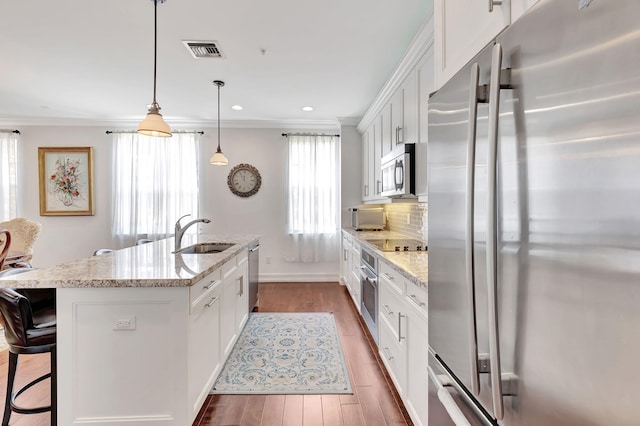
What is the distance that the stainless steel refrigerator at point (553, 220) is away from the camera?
456mm

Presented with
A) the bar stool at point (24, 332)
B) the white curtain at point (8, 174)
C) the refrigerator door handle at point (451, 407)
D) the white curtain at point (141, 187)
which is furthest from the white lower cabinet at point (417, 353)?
the white curtain at point (8, 174)

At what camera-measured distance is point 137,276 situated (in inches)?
65.1

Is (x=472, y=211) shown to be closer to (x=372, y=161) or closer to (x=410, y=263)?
(x=410, y=263)

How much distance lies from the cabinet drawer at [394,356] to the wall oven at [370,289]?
21 centimetres

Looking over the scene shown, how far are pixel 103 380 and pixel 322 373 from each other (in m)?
1.44

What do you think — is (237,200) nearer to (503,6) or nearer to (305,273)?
(305,273)

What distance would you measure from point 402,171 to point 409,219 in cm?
127

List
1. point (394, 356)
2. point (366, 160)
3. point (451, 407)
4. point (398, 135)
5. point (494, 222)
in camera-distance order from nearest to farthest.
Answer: point (494, 222) → point (451, 407) → point (394, 356) → point (398, 135) → point (366, 160)

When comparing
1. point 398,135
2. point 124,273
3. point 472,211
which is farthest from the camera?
point 398,135

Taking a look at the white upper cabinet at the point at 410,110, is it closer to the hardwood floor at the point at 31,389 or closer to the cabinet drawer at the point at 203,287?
the cabinet drawer at the point at 203,287

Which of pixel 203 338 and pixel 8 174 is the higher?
pixel 8 174

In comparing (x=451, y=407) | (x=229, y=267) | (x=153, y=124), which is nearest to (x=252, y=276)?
(x=229, y=267)

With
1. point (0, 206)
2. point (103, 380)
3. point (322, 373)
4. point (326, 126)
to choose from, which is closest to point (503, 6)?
point (103, 380)

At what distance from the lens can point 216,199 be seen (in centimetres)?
533
